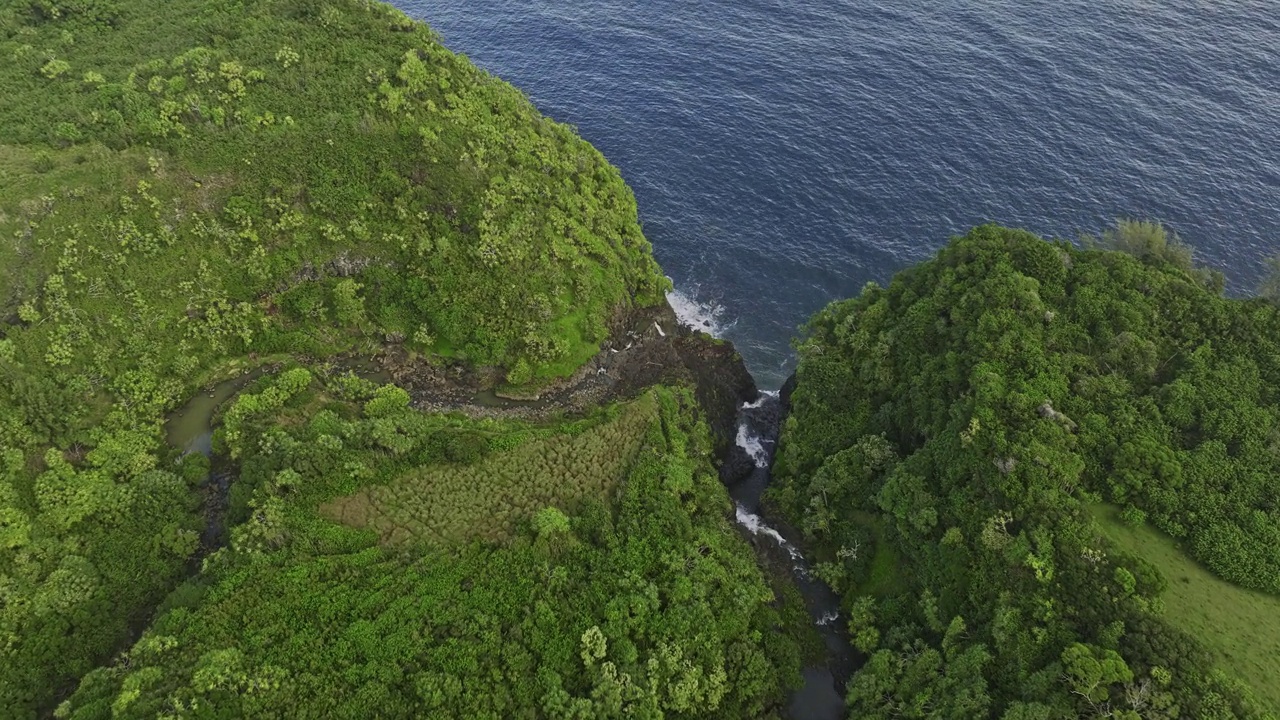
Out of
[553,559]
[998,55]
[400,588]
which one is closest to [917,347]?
[553,559]

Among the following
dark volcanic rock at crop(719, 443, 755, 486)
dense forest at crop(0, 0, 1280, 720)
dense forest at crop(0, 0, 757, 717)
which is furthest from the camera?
dark volcanic rock at crop(719, 443, 755, 486)

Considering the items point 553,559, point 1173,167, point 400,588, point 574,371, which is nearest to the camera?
point 400,588

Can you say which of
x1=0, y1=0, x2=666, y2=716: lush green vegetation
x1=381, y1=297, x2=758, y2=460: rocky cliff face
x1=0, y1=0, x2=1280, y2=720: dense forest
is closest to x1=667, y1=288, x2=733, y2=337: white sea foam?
x1=381, y1=297, x2=758, y2=460: rocky cliff face

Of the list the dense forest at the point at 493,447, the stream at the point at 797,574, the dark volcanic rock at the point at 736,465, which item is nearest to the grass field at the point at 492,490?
the dense forest at the point at 493,447

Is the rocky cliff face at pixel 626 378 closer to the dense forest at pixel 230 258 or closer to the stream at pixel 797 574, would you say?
the dense forest at pixel 230 258

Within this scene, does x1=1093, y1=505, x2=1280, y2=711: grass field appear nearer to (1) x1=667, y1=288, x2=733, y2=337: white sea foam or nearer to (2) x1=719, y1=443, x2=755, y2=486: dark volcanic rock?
(2) x1=719, y1=443, x2=755, y2=486: dark volcanic rock

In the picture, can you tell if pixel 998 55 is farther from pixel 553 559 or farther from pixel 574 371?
pixel 553 559
